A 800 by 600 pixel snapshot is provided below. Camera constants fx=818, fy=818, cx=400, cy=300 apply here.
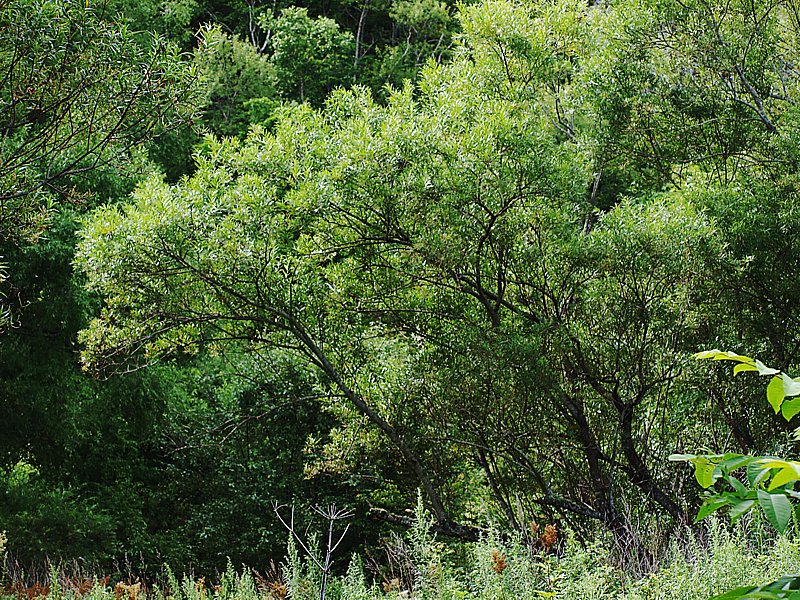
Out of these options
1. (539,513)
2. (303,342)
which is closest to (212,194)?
(303,342)

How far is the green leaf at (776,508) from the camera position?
1027 mm

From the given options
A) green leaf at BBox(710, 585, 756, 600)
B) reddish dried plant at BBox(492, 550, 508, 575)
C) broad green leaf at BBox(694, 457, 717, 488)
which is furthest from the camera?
reddish dried plant at BBox(492, 550, 508, 575)

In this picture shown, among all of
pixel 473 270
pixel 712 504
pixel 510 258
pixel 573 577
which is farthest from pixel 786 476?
pixel 473 270

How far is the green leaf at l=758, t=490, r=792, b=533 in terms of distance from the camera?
3.37ft

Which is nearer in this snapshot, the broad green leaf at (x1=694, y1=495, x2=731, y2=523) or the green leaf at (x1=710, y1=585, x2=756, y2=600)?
the green leaf at (x1=710, y1=585, x2=756, y2=600)

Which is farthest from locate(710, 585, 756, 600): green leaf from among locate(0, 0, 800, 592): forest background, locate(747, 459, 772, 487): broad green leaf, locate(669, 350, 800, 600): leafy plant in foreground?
locate(0, 0, 800, 592): forest background

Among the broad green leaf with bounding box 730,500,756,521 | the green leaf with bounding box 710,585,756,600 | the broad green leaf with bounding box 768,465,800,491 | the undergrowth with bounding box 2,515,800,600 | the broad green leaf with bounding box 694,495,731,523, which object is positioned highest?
the broad green leaf with bounding box 768,465,800,491

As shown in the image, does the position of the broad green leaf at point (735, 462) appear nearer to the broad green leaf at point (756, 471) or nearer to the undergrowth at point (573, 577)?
the broad green leaf at point (756, 471)

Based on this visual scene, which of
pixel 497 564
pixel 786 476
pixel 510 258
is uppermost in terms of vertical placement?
pixel 510 258

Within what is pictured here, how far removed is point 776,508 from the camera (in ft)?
3.48

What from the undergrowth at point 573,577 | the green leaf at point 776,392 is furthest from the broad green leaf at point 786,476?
the undergrowth at point 573,577

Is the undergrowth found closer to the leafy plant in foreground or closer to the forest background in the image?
the leafy plant in foreground

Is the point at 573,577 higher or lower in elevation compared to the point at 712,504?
lower

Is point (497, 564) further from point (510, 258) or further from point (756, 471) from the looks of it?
point (510, 258)
